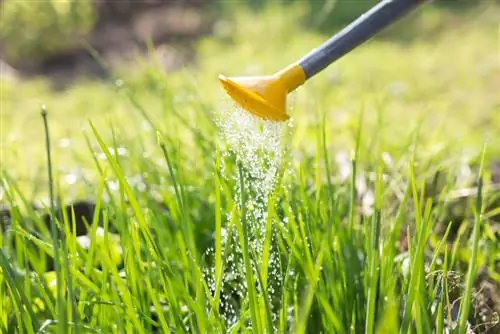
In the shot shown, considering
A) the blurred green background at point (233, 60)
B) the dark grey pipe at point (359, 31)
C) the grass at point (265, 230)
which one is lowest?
the grass at point (265, 230)

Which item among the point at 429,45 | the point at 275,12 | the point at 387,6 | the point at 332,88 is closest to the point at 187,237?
the point at 387,6

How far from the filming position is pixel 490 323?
4.52ft

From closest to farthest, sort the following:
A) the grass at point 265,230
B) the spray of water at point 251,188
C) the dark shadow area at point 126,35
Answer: the grass at point 265,230 < the spray of water at point 251,188 < the dark shadow area at point 126,35

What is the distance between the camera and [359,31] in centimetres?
121

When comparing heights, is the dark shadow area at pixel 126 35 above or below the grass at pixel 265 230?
above

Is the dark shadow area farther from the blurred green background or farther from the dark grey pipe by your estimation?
the dark grey pipe

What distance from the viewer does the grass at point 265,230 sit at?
117 cm

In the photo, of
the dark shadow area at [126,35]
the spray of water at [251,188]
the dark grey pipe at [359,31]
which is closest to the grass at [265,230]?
the spray of water at [251,188]

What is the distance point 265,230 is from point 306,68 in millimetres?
241

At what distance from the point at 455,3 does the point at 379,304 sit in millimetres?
5499

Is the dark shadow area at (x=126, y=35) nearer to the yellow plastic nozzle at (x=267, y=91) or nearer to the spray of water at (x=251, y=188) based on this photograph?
the spray of water at (x=251, y=188)

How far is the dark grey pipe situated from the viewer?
3.96ft

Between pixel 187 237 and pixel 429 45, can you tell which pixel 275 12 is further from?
pixel 187 237

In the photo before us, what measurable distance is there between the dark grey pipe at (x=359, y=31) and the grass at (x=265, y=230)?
17cm
